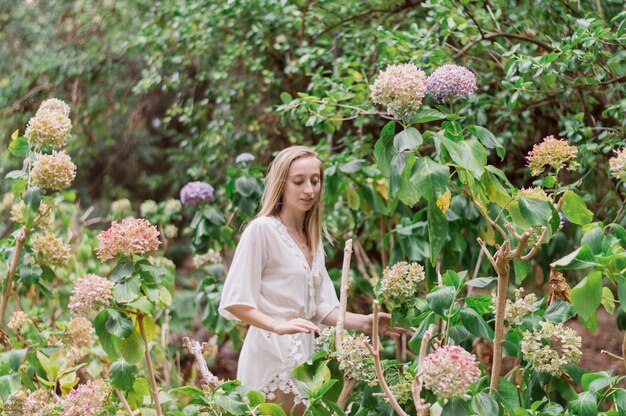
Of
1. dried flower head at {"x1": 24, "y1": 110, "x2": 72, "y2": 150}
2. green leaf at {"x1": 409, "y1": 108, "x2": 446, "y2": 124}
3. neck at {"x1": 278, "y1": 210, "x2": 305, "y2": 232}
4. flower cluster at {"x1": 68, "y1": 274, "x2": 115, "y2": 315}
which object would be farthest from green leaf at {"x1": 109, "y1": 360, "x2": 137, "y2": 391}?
green leaf at {"x1": 409, "y1": 108, "x2": 446, "y2": 124}

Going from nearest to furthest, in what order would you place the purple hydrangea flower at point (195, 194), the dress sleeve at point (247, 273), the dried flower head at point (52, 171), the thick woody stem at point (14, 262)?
the dress sleeve at point (247, 273)
the dried flower head at point (52, 171)
the thick woody stem at point (14, 262)
the purple hydrangea flower at point (195, 194)

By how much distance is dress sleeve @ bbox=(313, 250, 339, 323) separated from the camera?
2562 mm

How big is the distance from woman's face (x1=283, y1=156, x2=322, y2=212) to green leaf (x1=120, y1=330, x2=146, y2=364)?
66 centimetres

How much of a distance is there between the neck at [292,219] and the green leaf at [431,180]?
81 cm

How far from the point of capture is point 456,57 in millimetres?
3385

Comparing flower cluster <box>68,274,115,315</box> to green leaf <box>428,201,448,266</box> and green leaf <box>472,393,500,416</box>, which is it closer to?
green leaf <box>428,201,448,266</box>

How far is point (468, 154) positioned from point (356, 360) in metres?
0.53

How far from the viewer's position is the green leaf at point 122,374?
2.15 m

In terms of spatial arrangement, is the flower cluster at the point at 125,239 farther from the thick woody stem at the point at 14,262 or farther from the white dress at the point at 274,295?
the thick woody stem at the point at 14,262

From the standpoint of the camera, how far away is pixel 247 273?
7.74 ft

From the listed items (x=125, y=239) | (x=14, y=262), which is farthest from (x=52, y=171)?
(x=125, y=239)

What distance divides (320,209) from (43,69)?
3662mm

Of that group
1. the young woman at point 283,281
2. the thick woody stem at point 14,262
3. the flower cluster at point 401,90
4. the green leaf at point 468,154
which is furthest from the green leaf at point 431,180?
the thick woody stem at point 14,262

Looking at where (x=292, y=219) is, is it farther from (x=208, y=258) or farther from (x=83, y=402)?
(x=208, y=258)
